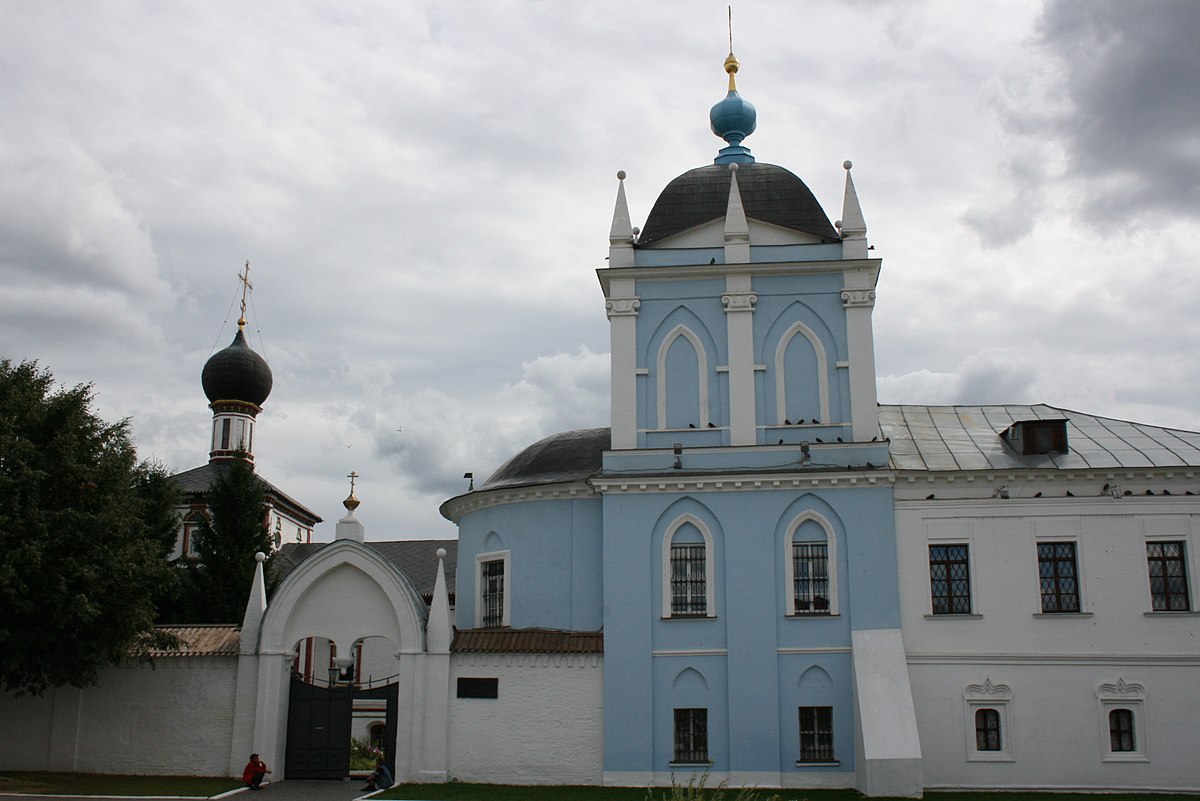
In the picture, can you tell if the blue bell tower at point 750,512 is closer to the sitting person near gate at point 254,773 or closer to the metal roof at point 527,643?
the metal roof at point 527,643

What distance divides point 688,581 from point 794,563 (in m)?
2.35

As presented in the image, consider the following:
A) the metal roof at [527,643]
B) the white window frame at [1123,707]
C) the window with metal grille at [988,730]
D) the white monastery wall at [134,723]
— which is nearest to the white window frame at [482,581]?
the metal roof at [527,643]

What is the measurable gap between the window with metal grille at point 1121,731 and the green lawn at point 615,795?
107 cm

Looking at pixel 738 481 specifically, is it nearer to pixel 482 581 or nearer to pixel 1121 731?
pixel 482 581

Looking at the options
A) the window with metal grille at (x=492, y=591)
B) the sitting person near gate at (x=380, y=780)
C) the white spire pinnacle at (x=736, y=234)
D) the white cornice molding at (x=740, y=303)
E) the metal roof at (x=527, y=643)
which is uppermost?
the white spire pinnacle at (x=736, y=234)

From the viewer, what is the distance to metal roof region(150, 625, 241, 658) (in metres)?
24.9

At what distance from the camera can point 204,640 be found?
2547 cm

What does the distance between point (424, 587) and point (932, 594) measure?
31.7 meters

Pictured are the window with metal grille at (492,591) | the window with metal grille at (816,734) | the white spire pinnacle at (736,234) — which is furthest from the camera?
the window with metal grille at (492,591)

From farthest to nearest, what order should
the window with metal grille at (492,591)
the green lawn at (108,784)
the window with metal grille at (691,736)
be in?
the window with metal grille at (492,591) → the window with metal grille at (691,736) → the green lawn at (108,784)

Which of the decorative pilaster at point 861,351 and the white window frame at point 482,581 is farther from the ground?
the decorative pilaster at point 861,351

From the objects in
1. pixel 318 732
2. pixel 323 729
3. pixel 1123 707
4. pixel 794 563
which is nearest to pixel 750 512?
pixel 794 563

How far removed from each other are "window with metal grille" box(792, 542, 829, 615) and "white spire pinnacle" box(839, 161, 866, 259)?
6.79 metres

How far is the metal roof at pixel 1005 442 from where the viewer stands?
2552 centimetres
